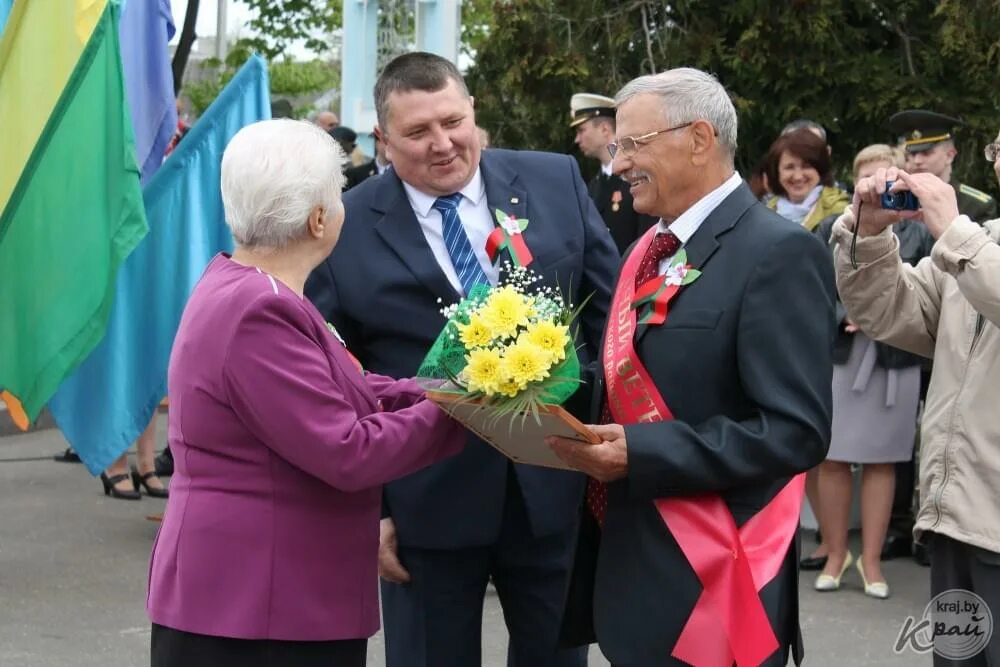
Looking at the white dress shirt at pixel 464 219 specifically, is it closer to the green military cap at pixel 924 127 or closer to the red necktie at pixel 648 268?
the red necktie at pixel 648 268

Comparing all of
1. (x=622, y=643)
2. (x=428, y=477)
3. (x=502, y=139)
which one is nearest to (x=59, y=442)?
(x=502, y=139)

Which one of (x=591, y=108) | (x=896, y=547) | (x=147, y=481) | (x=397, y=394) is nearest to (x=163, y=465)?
(x=147, y=481)

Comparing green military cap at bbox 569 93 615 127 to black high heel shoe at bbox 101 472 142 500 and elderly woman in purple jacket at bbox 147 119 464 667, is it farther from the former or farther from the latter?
elderly woman in purple jacket at bbox 147 119 464 667

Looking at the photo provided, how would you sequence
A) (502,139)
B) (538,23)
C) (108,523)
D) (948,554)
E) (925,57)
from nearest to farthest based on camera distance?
1. (948,554)
2. (108,523)
3. (925,57)
4. (538,23)
5. (502,139)

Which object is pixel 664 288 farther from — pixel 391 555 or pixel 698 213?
pixel 391 555

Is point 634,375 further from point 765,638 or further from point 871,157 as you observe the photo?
point 871,157

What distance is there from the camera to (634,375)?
10.9 ft

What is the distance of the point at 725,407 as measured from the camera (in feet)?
10.9

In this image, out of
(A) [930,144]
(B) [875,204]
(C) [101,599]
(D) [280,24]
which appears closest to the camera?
(B) [875,204]

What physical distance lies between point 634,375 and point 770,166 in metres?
5.11

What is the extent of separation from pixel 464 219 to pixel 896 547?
4741 mm

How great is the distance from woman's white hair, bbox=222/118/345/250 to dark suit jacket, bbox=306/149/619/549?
711 mm

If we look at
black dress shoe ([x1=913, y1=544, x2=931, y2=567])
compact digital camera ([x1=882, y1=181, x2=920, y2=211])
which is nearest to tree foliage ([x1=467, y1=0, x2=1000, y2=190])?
black dress shoe ([x1=913, y1=544, x2=931, y2=567])

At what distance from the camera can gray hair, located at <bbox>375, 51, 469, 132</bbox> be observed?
159 inches
